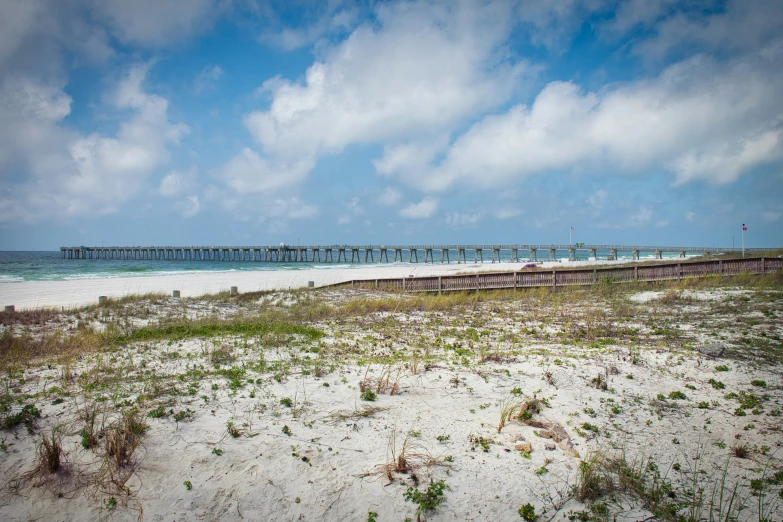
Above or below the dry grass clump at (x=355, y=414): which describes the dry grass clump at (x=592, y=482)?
below

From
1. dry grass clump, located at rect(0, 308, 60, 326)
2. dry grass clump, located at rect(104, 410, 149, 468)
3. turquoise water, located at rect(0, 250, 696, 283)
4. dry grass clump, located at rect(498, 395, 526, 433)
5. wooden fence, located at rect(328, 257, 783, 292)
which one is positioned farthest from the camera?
turquoise water, located at rect(0, 250, 696, 283)

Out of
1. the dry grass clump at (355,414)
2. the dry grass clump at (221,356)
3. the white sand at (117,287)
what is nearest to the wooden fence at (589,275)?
the white sand at (117,287)

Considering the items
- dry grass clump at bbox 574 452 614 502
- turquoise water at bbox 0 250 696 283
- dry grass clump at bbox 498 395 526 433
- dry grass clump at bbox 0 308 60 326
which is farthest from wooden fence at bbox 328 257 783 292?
turquoise water at bbox 0 250 696 283

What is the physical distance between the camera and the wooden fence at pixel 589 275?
19281 mm

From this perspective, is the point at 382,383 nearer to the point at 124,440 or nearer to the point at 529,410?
the point at 529,410

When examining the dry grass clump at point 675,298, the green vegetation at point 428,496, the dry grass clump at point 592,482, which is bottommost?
the green vegetation at point 428,496

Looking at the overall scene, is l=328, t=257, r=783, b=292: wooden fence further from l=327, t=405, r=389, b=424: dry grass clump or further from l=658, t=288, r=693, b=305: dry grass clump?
l=327, t=405, r=389, b=424: dry grass clump

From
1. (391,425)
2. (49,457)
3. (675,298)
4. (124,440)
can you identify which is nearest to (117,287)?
(49,457)

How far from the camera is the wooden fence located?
19.3m

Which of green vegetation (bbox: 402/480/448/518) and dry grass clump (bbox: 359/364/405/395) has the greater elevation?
dry grass clump (bbox: 359/364/405/395)

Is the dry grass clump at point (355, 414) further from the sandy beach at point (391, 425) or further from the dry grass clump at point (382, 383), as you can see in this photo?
the dry grass clump at point (382, 383)

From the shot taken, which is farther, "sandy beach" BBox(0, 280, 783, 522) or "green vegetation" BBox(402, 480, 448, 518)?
"sandy beach" BBox(0, 280, 783, 522)

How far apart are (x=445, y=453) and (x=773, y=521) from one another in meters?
2.97

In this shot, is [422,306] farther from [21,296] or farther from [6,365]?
[21,296]
